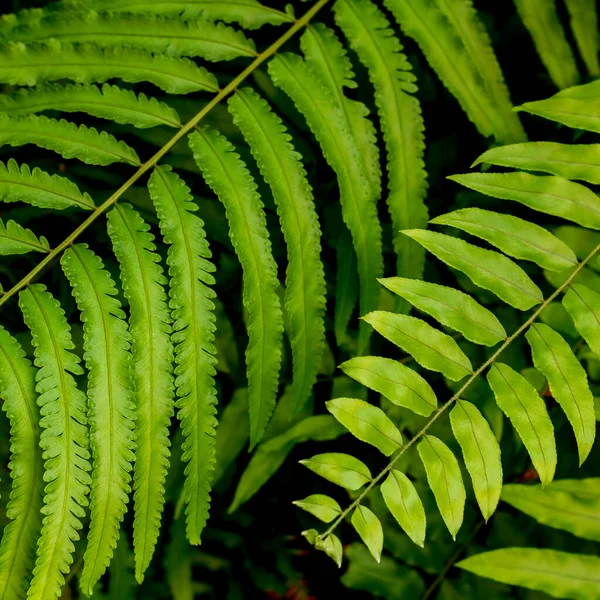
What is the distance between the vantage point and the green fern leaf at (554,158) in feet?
3.39

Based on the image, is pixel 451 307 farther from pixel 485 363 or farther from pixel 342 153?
pixel 342 153

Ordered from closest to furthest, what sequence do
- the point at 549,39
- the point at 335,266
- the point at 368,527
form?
the point at 368,527, the point at 549,39, the point at 335,266

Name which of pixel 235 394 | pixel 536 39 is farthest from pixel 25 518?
pixel 536 39

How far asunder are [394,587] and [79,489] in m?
0.92

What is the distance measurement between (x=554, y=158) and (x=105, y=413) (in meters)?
0.90

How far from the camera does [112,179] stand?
1.34 m

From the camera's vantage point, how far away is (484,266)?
995 mm

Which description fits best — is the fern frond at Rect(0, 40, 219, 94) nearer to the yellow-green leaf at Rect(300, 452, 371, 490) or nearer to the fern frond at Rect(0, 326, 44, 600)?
the fern frond at Rect(0, 326, 44, 600)

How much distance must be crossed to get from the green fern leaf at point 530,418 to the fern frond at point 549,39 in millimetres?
660

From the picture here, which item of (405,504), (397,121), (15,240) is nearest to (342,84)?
(397,121)

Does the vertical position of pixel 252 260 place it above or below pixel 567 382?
above

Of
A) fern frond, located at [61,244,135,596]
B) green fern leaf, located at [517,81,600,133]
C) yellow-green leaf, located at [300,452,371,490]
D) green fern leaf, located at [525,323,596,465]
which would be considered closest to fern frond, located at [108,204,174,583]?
fern frond, located at [61,244,135,596]

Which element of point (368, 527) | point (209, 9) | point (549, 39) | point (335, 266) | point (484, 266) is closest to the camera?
point (368, 527)

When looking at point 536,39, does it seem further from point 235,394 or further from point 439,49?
point 235,394
